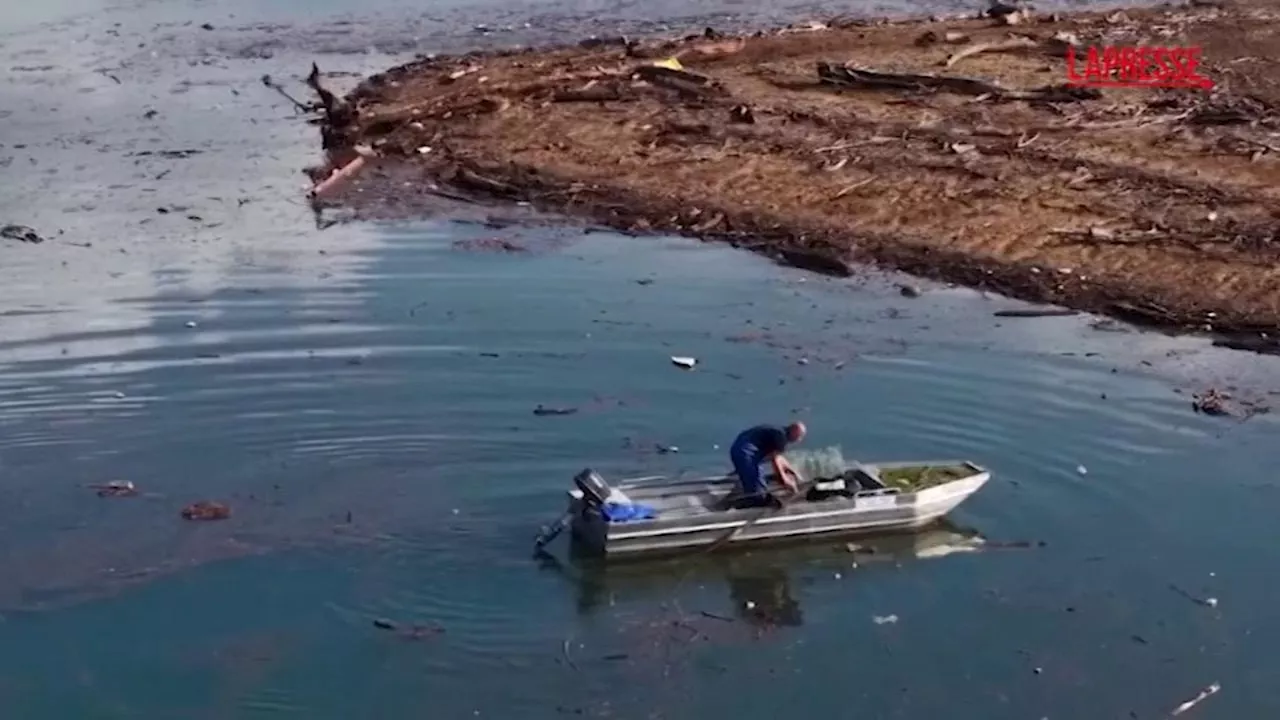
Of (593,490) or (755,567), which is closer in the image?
(593,490)

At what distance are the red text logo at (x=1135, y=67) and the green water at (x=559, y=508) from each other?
1069 centimetres

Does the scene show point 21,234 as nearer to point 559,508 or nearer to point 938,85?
point 559,508

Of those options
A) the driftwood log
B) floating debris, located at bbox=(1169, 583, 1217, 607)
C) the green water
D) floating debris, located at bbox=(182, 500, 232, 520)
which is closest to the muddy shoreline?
the driftwood log

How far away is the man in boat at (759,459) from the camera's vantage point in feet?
41.2

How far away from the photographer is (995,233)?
20328 mm

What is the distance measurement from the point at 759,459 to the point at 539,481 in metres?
2.15

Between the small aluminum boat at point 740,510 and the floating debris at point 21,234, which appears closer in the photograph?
the small aluminum boat at point 740,510

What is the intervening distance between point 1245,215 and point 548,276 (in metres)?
8.43

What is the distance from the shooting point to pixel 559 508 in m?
13.4

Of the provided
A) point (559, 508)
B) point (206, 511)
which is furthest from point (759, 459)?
point (206, 511)

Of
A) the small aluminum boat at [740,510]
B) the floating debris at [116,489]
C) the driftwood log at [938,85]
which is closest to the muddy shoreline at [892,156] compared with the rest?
the driftwood log at [938,85]

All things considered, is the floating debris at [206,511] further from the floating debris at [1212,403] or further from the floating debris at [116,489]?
the floating debris at [1212,403]

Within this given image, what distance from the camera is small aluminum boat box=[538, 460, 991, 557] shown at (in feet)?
40.3

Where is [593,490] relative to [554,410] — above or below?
above
